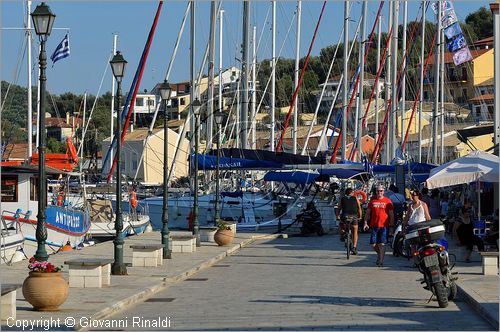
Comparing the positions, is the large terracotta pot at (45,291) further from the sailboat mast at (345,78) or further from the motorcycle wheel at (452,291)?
the sailboat mast at (345,78)

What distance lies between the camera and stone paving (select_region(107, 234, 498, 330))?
575 inches

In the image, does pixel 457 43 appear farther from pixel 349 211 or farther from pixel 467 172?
pixel 467 172

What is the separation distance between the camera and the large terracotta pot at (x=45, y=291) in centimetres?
1532

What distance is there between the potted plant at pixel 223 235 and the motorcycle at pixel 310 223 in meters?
8.80

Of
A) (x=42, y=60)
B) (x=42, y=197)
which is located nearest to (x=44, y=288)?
(x=42, y=197)

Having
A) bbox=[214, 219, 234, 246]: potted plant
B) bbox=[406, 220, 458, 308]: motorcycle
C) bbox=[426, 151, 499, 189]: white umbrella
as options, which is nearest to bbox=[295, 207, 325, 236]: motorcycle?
bbox=[214, 219, 234, 246]: potted plant

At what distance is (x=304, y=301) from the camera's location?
1755 centimetres

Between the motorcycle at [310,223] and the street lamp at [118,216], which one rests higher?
the street lamp at [118,216]

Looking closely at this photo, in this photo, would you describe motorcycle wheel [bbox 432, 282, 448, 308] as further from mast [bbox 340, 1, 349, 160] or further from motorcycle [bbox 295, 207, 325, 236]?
mast [bbox 340, 1, 349, 160]

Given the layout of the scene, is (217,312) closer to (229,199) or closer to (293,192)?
(229,199)

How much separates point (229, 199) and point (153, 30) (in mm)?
10984

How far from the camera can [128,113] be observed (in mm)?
42344

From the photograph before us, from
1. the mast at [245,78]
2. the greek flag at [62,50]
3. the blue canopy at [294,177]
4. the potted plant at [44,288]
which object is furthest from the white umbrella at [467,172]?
the greek flag at [62,50]

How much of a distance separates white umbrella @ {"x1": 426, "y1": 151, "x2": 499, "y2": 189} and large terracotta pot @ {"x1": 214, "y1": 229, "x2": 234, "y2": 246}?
8.71m
